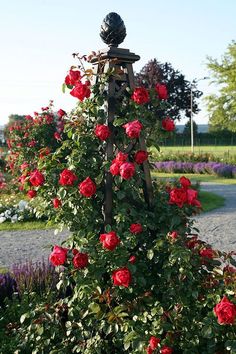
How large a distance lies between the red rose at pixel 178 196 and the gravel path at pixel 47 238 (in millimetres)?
4075

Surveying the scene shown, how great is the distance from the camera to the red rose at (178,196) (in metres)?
3.42

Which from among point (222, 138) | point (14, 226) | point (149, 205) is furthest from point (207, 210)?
point (222, 138)

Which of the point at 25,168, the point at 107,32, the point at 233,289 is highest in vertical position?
the point at 107,32

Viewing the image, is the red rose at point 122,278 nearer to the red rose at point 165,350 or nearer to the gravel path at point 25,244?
the red rose at point 165,350

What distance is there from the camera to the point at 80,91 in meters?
3.50

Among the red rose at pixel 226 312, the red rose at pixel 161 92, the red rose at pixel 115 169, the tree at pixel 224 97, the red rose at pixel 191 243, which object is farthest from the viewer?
the tree at pixel 224 97

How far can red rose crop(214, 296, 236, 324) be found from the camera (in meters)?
2.74

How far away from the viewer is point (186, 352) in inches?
123

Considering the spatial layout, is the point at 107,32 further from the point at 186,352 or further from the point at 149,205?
the point at 186,352

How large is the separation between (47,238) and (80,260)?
6066mm

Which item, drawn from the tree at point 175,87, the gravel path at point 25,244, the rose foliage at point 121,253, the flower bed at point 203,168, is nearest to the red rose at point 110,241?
the rose foliage at point 121,253

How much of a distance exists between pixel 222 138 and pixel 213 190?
38933 millimetres

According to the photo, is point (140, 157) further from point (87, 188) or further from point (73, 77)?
point (73, 77)

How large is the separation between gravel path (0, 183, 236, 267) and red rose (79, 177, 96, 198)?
3.98 m
